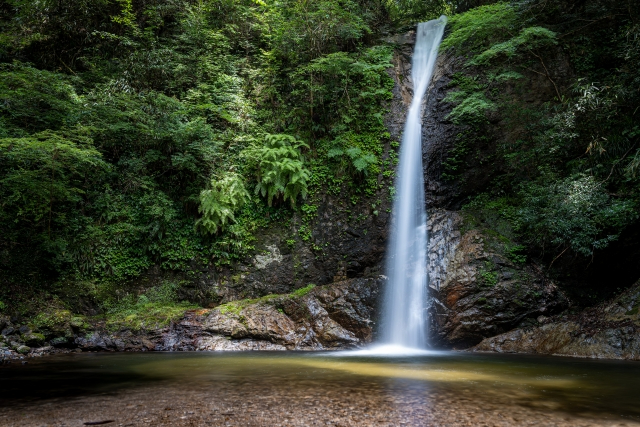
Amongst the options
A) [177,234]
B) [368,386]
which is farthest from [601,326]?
[177,234]

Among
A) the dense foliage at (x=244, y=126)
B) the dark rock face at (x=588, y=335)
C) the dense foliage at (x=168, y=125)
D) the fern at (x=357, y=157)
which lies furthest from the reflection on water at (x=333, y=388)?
the fern at (x=357, y=157)

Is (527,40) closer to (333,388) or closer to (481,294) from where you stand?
(481,294)

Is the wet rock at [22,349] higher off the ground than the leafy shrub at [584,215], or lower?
lower

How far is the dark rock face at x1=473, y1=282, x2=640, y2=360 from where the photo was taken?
7.89 m

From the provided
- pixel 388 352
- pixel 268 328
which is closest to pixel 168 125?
pixel 268 328

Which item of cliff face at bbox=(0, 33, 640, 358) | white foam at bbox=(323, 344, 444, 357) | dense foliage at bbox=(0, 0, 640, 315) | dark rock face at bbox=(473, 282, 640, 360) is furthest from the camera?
dense foliage at bbox=(0, 0, 640, 315)

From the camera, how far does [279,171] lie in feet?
41.1

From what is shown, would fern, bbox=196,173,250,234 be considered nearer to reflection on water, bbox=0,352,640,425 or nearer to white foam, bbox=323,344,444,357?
reflection on water, bbox=0,352,640,425

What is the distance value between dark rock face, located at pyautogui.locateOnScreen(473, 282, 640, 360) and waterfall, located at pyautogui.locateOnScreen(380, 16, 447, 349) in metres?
1.83

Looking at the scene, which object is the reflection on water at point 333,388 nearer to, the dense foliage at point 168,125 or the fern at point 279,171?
the dense foliage at point 168,125

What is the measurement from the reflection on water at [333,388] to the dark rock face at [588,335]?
0.93 m

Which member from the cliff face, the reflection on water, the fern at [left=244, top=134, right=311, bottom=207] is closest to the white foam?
the cliff face

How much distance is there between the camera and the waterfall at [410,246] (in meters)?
10.4

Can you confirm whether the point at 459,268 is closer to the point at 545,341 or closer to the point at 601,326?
the point at 545,341
